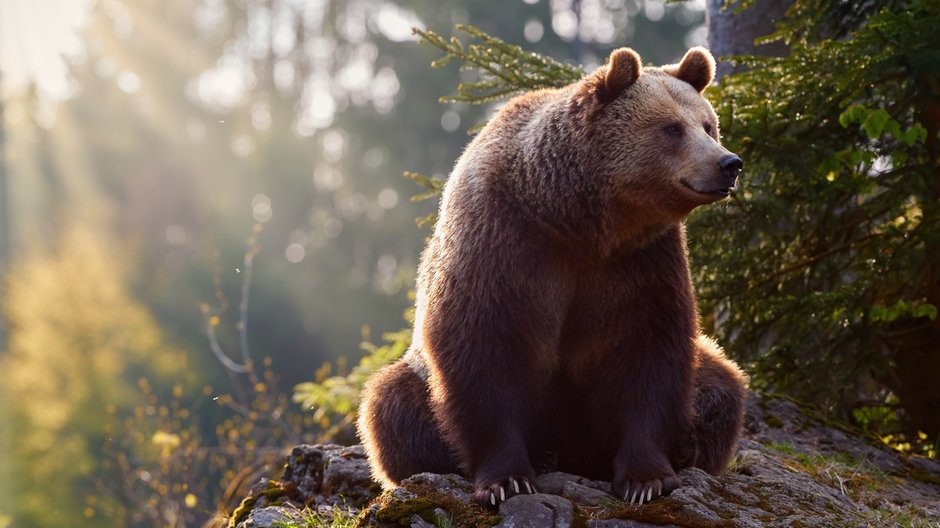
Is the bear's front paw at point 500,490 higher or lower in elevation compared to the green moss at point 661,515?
higher

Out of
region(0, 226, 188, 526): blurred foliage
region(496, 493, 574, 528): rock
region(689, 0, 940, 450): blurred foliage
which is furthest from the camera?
region(0, 226, 188, 526): blurred foliage

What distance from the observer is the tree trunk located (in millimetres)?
8008

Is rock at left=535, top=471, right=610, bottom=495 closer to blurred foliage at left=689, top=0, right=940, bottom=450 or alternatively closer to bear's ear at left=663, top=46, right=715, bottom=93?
bear's ear at left=663, top=46, right=715, bottom=93

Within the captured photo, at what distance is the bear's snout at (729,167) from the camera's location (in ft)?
13.2

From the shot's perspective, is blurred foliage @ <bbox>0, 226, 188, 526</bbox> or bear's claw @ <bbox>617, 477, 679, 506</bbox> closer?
bear's claw @ <bbox>617, 477, 679, 506</bbox>

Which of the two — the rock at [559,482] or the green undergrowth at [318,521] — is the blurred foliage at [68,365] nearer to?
the green undergrowth at [318,521]

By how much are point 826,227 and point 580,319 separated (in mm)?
3062

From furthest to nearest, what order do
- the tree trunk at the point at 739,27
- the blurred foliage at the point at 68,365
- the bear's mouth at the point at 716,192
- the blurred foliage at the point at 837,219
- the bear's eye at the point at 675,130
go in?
the blurred foliage at the point at 68,365 < the tree trunk at the point at 739,27 < the blurred foliage at the point at 837,219 < the bear's eye at the point at 675,130 < the bear's mouth at the point at 716,192

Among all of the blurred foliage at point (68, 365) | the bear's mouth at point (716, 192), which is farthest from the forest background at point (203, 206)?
the bear's mouth at point (716, 192)

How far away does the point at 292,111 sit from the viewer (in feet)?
124

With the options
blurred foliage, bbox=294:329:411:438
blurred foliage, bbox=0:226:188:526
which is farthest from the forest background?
blurred foliage, bbox=294:329:411:438

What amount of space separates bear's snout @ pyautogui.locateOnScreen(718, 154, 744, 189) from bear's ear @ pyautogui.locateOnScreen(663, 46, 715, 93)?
24.3 inches

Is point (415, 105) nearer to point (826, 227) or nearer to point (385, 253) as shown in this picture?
point (385, 253)

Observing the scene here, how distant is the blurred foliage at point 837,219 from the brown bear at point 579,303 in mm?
1722
